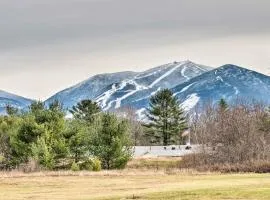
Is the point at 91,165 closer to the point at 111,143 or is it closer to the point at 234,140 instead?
the point at 111,143

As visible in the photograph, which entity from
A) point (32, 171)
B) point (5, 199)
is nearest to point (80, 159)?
point (32, 171)

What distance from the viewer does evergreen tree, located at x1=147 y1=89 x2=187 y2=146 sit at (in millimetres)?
130538

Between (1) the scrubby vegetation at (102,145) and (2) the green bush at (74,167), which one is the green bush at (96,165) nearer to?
(1) the scrubby vegetation at (102,145)

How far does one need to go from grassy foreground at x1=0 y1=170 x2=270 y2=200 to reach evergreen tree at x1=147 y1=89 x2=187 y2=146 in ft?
224

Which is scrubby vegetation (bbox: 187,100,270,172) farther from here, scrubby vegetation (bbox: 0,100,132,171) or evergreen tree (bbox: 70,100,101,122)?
evergreen tree (bbox: 70,100,101,122)

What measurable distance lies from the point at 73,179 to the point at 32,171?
47.4ft

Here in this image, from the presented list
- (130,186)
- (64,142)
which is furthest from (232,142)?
(130,186)

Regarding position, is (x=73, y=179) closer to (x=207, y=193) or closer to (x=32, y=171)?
(x=32, y=171)

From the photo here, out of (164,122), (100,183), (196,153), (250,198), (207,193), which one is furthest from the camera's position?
(164,122)

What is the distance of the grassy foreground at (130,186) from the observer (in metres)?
37.1

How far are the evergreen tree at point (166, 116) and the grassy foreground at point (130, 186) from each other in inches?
2686

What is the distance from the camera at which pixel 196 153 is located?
88.1 m

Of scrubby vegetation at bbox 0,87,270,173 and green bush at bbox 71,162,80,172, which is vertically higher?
scrubby vegetation at bbox 0,87,270,173

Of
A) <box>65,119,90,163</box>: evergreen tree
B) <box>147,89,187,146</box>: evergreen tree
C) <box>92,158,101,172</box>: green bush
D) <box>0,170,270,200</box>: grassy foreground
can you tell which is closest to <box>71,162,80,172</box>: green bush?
<box>92,158,101,172</box>: green bush
